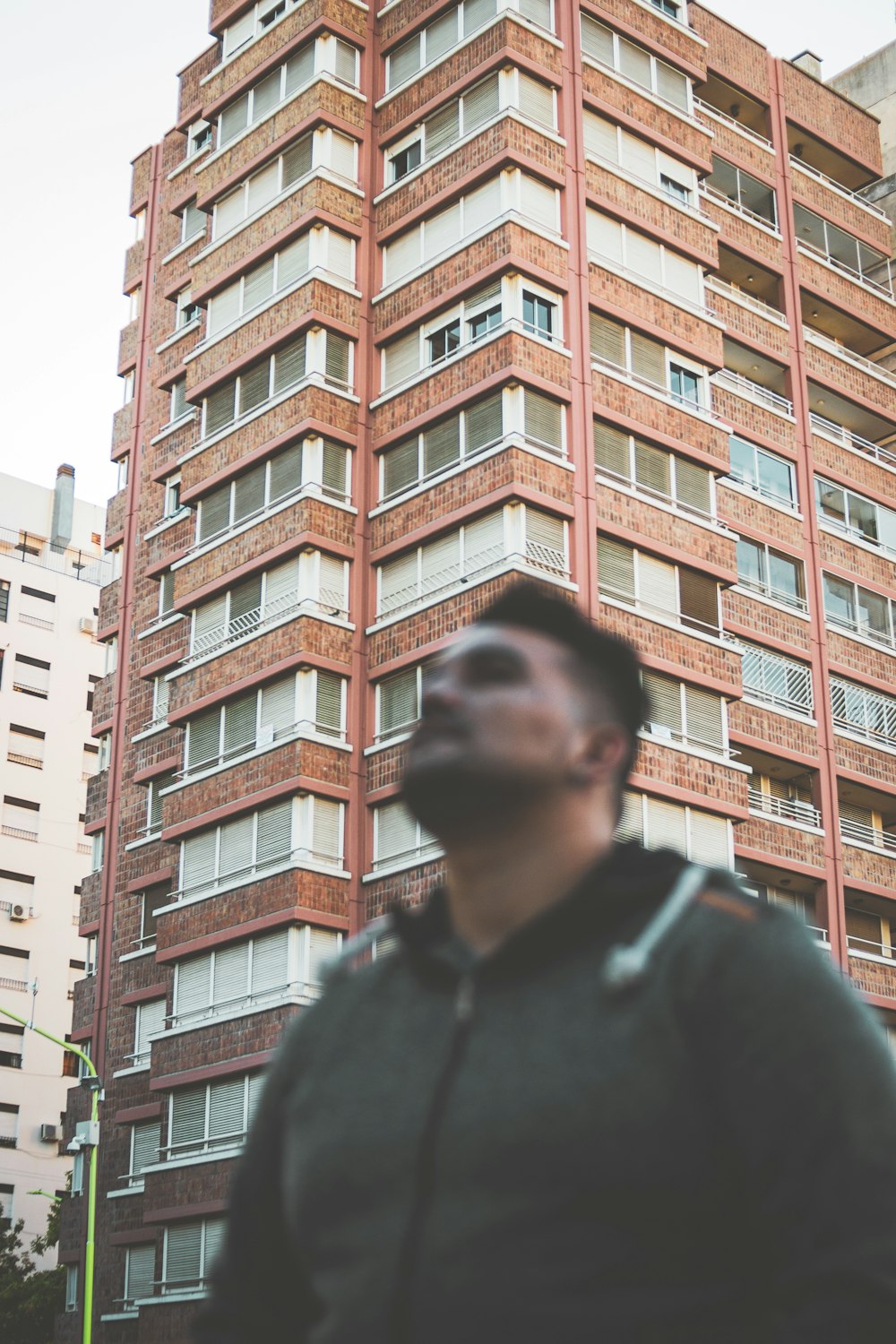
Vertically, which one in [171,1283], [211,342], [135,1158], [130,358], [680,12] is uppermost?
[680,12]

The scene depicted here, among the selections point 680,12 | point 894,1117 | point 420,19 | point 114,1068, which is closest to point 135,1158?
point 114,1068

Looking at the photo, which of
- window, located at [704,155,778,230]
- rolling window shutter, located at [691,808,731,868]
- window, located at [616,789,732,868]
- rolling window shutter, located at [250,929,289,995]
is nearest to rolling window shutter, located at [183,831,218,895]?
rolling window shutter, located at [250,929,289,995]

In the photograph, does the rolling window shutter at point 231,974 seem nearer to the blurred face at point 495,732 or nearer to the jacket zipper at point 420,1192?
the blurred face at point 495,732

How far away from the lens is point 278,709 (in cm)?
3475

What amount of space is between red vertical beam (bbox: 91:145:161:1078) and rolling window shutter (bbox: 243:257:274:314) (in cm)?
835

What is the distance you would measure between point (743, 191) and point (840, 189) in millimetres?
4211

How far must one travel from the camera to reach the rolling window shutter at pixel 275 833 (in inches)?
1314

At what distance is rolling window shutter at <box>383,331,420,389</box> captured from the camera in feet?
121

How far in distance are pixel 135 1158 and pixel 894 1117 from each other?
3890 centimetres

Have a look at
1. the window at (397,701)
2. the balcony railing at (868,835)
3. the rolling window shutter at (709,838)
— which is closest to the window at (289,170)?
the window at (397,701)

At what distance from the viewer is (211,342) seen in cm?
4000

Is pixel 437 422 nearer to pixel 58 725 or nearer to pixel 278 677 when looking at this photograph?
pixel 278 677

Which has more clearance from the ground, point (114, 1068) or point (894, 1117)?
point (114, 1068)

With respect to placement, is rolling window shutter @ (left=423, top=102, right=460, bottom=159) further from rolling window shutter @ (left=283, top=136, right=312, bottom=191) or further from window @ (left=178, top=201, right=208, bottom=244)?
window @ (left=178, top=201, right=208, bottom=244)
